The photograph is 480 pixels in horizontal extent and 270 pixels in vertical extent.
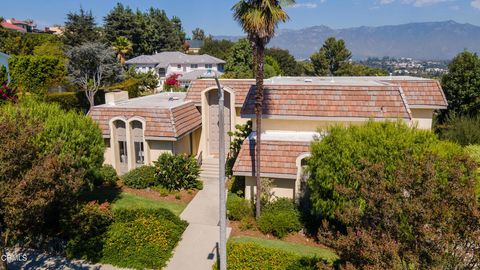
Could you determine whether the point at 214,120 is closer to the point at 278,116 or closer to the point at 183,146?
the point at 183,146

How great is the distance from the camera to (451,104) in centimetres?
3319

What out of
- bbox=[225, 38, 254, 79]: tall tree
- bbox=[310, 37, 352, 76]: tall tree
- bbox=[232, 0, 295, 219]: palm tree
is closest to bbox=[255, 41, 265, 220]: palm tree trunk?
bbox=[232, 0, 295, 219]: palm tree

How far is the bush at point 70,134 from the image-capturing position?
15969 mm

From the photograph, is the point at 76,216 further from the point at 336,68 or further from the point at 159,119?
the point at 336,68

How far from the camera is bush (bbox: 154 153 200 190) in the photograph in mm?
21703

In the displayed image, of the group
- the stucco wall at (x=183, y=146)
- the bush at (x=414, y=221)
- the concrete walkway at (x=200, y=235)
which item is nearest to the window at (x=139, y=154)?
the stucco wall at (x=183, y=146)

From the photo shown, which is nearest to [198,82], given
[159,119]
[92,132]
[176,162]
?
[159,119]

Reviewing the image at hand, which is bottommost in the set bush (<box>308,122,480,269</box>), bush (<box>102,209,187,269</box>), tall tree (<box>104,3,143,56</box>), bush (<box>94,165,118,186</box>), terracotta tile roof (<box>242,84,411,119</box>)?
bush (<box>102,209,187,269</box>)

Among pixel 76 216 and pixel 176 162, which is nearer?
pixel 76 216

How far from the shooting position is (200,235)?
16.8 m

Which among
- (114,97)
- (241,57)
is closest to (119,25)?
(241,57)

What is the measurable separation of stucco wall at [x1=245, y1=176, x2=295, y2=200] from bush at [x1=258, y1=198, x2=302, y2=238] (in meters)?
0.74

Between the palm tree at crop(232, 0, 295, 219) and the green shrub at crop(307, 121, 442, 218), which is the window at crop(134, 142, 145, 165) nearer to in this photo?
the palm tree at crop(232, 0, 295, 219)

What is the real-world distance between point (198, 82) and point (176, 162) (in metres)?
8.42
